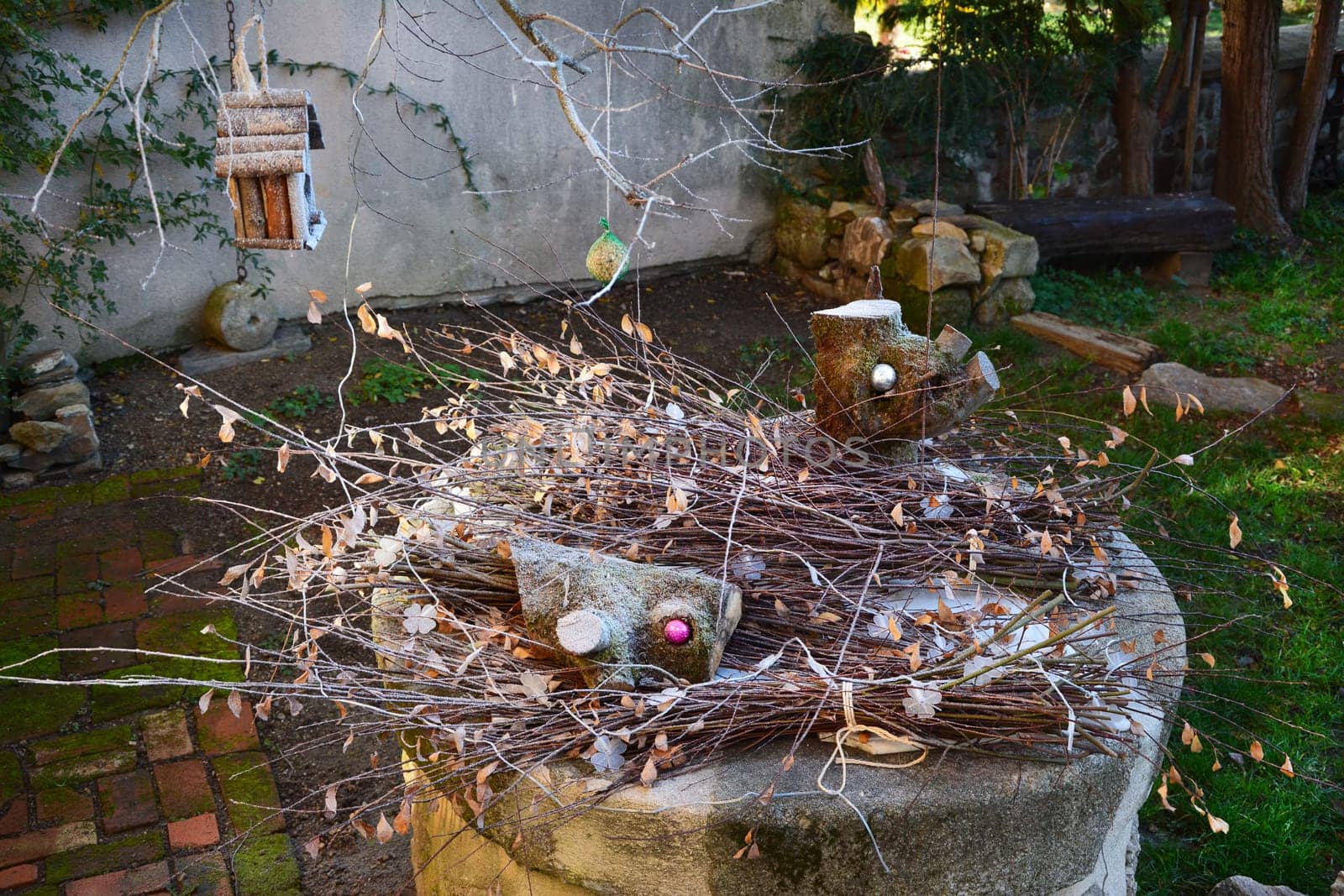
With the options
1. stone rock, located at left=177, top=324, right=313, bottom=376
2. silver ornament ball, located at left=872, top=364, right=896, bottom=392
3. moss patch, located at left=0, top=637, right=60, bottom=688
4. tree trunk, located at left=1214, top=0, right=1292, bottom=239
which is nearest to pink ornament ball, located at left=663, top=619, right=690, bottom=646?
silver ornament ball, located at left=872, top=364, right=896, bottom=392

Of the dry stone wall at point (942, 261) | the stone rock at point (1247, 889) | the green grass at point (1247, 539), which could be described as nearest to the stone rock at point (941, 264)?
the dry stone wall at point (942, 261)

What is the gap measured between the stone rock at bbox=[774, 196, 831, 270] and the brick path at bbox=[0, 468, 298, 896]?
4.36 meters

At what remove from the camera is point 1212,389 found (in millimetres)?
5672

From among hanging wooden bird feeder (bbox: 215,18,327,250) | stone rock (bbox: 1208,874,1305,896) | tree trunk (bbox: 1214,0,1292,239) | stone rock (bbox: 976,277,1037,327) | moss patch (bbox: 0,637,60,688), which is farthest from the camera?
tree trunk (bbox: 1214,0,1292,239)

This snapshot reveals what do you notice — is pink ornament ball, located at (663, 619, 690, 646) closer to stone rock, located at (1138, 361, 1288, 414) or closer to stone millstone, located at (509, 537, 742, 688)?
stone millstone, located at (509, 537, 742, 688)

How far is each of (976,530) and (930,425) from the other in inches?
11.2

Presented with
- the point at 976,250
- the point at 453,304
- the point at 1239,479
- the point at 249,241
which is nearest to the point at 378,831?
the point at 249,241

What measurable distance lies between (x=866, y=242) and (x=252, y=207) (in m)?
4.52

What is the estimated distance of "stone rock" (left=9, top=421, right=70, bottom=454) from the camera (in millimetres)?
5090

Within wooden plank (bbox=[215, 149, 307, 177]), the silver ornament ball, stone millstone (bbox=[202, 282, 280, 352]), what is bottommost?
stone millstone (bbox=[202, 282, 280, 352])

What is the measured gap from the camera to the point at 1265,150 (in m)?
7.90

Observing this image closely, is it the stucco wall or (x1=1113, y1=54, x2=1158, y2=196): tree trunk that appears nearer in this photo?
the stucco wall

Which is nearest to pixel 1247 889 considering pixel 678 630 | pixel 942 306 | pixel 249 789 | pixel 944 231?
pixel 678 630

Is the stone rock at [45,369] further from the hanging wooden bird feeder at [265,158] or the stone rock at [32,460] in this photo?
the hanging wooden bird feeder at [265,158]
